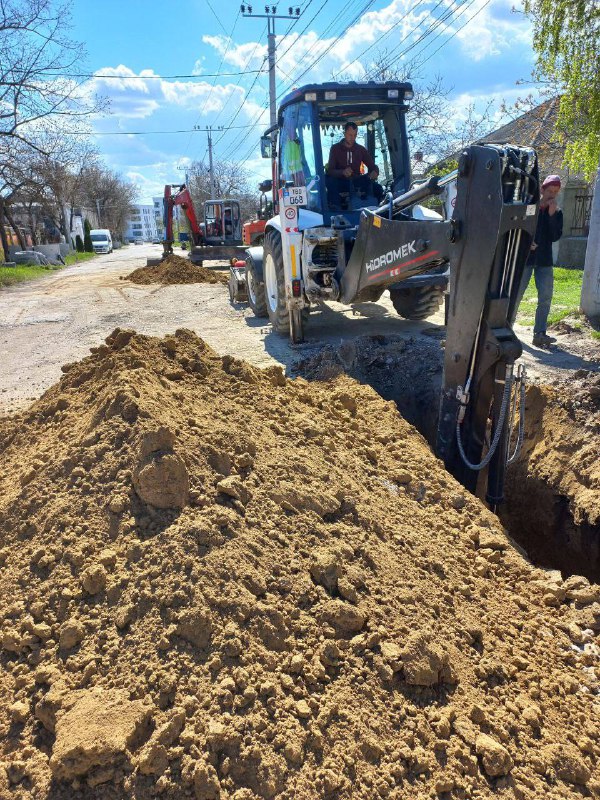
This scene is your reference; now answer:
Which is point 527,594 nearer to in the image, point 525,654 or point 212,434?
point 525,654

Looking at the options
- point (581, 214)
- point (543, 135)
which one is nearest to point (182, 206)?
point (543, 135)

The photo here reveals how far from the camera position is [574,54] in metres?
9.09

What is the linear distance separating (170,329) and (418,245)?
5718 millimetres

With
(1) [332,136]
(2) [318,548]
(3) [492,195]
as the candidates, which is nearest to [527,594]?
(2) [318,548]

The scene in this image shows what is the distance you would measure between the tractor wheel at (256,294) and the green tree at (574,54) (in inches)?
218

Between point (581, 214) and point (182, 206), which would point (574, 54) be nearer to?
point (581, 214)

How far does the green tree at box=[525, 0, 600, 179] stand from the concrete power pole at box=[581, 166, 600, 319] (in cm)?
193

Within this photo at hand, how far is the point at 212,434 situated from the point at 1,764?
1.56 m

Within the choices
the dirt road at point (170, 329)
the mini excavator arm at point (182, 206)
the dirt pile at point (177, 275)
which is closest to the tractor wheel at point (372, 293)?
the dirt road at point (170, 329)

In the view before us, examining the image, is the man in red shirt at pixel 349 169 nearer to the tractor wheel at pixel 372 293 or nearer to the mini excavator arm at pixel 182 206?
the tractor wheel at pixel 372 293

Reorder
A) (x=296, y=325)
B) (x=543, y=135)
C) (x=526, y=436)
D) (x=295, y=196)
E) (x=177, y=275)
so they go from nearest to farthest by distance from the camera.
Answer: (x=526, y=436) → (x=295, y=196) → (x=296, y=325) → (x=177, y=275) → (x=543, y=135)

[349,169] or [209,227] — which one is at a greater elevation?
[349,169]

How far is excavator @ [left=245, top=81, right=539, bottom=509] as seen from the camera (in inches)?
131

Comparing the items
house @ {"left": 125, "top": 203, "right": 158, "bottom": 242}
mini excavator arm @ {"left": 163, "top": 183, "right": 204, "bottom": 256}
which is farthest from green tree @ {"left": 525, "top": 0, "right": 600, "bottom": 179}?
house @ {"left": 125, "top": 203, "right": 158, "bottom": 242}
